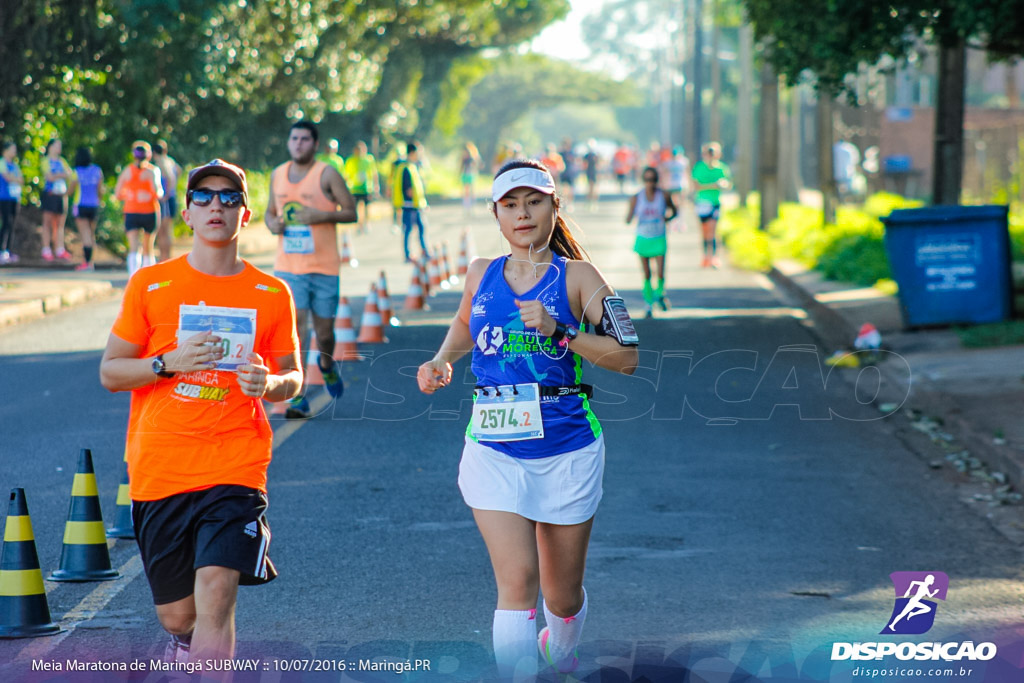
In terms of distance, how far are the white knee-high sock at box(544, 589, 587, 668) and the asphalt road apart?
445mm

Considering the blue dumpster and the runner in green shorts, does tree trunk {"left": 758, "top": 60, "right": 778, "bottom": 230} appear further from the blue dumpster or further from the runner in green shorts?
the blue dumpster

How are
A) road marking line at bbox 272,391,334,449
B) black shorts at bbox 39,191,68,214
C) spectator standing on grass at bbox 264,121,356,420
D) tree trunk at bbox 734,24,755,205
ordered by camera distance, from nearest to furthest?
road marking line at bbox 272,391,334,449 < spectator standing on grass at bbox 264,121,356,420 < black shorts at bbox 39,191,68,214 < tree trunk at bbox 734,24,755,205

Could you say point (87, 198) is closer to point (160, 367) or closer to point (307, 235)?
point (307, 235)

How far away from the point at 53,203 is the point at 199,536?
19.3 m

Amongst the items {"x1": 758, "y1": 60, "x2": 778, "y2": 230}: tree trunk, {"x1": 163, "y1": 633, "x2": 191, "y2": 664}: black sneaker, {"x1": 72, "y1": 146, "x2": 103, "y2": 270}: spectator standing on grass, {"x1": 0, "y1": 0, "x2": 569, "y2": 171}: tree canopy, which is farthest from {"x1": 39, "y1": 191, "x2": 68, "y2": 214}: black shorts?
{"x1": 163, "y1": 633, "x2": 191, "y2": 664}: black sneaker

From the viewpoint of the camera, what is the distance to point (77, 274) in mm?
21422

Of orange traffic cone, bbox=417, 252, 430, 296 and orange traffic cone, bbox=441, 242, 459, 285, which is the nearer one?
orange traffic cone, bbox=417, 252, 430, 296

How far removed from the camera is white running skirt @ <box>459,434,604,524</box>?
4441mm

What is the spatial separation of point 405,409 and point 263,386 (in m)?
6.87

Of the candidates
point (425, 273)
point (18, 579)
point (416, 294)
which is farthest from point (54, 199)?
point (18, 579)

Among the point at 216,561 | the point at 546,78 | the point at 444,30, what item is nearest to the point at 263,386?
the point at 216,561

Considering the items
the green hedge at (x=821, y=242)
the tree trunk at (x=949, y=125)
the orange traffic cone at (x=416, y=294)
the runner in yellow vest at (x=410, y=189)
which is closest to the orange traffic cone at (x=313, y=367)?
the orange traffic cone at (x=416, y=294)

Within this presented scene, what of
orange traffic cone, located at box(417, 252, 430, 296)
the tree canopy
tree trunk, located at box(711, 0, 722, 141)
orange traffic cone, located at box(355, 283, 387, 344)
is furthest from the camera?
tree trunk, located at box(711, 0, 722, 141)

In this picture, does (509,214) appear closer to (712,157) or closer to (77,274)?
(77,274)
